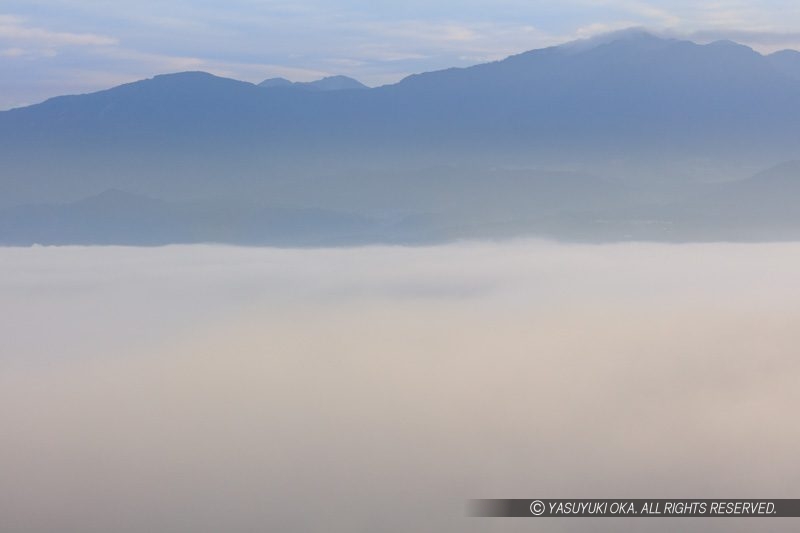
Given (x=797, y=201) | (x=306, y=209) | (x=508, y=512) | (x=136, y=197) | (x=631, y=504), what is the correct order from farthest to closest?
(x=136, y=197)
(x=306, y=209)
(x=797, y=201)
(x=508, y=512)
(x=631, y=504)

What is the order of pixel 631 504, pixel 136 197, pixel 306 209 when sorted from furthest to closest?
pixel 136 197 → pixel 306 209 → pixel 631 504

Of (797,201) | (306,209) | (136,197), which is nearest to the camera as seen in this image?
(797,201)

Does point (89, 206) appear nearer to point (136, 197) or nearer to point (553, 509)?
point (136, 197)

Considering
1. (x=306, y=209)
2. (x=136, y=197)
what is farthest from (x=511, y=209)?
(x=136, y=197)

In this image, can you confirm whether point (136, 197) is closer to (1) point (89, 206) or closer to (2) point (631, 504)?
(1) point (89, 206)

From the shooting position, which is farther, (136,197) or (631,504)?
(136,197)

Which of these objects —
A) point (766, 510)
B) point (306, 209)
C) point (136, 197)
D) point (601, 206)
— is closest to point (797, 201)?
point (601, 206)

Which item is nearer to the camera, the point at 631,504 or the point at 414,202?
the point at 631,504

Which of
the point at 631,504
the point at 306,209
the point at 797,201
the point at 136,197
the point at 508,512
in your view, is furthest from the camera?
the point at 136,197
